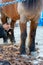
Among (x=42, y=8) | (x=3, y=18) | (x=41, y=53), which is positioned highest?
(x=42, y=8)

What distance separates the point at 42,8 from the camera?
340 cm

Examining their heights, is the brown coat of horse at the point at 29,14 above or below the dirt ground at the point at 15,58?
above

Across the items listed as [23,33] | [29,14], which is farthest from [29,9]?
[23,33]

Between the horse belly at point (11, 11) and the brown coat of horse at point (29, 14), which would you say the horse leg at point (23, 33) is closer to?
the brown coat of horse at point (29, 14)

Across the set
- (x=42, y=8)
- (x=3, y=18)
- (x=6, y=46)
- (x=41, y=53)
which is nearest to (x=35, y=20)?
(x=42, y=8)

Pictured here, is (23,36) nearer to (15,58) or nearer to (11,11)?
(15,58)

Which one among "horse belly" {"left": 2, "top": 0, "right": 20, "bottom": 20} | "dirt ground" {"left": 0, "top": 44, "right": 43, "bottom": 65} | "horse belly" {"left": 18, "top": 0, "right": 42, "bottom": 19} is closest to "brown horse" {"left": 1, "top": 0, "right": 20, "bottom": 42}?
"horse belly" {"left": 2, "top": 0, "right": 20, "bottom": 20}

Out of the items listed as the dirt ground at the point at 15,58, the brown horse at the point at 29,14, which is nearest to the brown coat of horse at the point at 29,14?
the brown horse at the point at 29,14

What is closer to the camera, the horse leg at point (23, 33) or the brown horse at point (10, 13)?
the horse leg at point (23, 33)

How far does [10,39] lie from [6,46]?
1.25 feet

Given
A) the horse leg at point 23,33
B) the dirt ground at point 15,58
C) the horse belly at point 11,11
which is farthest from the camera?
the horse belly at point 11,11

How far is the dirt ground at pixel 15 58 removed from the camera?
3184 mm

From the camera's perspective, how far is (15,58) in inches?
132

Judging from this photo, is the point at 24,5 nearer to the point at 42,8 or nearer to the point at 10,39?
the point at 42,8
